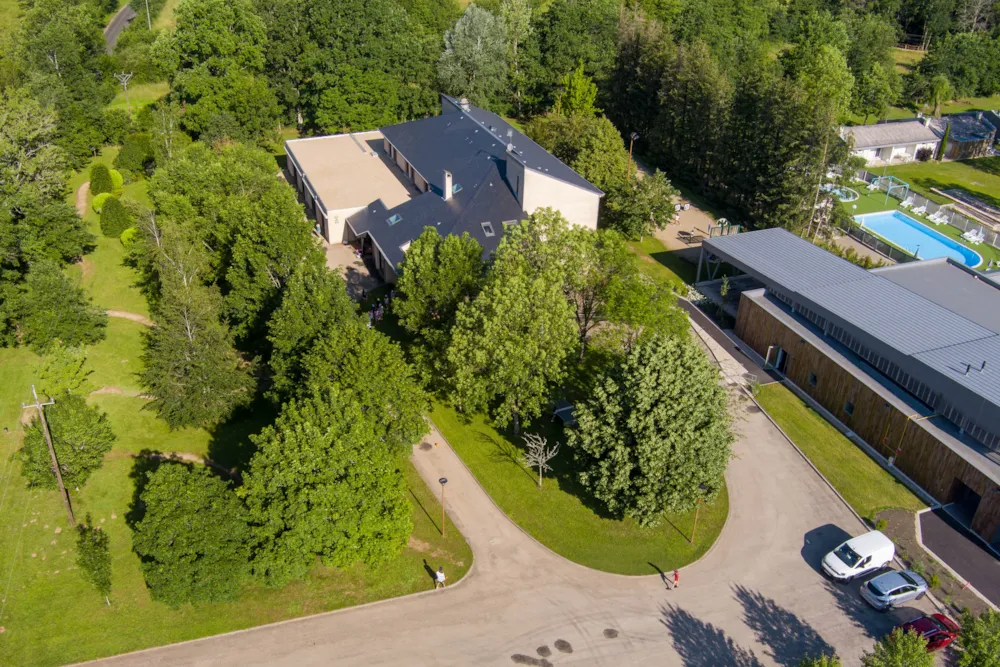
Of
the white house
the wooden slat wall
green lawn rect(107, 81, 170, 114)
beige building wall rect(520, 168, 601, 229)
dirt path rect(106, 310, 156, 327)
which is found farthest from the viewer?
green lawn rect(107, 81, 170, 114)

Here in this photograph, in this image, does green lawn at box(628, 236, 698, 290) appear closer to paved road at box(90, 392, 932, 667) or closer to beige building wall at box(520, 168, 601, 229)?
beige building wall at box(520, 168, 601, 229)

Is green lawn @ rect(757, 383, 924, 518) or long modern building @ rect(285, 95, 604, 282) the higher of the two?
long modern building @ rect(285, 95, 604, 282)

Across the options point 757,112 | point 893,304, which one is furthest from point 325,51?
point 893,304

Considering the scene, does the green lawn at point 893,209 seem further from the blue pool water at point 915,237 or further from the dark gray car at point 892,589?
the dark gray car at point 892,589

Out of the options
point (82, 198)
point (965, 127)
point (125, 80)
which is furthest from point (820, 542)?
point (125, 80)

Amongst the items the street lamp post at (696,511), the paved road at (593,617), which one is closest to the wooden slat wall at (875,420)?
the paved road at (593,617)

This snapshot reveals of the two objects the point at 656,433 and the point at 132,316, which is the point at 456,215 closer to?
the point at 132,316

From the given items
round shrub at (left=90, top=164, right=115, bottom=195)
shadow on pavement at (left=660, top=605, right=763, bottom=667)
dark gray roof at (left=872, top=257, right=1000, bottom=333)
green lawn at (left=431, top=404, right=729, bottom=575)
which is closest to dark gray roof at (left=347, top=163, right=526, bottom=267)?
green lawn at (left=431, top=404, right=729, bottom=575)

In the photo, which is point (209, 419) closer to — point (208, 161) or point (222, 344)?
point (222, 344)
